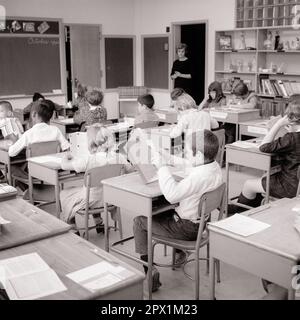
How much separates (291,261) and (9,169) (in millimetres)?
3523

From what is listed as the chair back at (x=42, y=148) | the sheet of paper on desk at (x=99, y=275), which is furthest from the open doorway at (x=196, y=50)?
the sheet of paper on desk at (x=99, y=275)

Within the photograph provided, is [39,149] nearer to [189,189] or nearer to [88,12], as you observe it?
[189,189]

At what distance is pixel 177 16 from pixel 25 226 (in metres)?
8.11

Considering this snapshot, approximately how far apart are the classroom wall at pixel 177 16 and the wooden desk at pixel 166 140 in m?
3.74

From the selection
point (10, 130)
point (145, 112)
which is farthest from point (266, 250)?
point (145, 112)

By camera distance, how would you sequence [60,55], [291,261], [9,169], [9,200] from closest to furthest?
[291,261] < [9,200] < [9,169] < [60,55]

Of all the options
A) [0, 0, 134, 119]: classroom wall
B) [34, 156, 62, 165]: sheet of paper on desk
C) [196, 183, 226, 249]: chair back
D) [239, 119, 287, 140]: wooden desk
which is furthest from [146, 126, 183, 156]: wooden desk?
[0, 0, 134, 119]: classroom wall

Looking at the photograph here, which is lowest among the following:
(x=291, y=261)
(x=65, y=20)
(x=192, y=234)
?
(x=192, y=234)

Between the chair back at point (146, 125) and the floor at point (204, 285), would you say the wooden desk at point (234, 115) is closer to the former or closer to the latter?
the chair back at point (146, 125)

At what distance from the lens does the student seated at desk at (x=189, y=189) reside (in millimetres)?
2932

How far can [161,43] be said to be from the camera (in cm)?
1012

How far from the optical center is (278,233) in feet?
7.77
